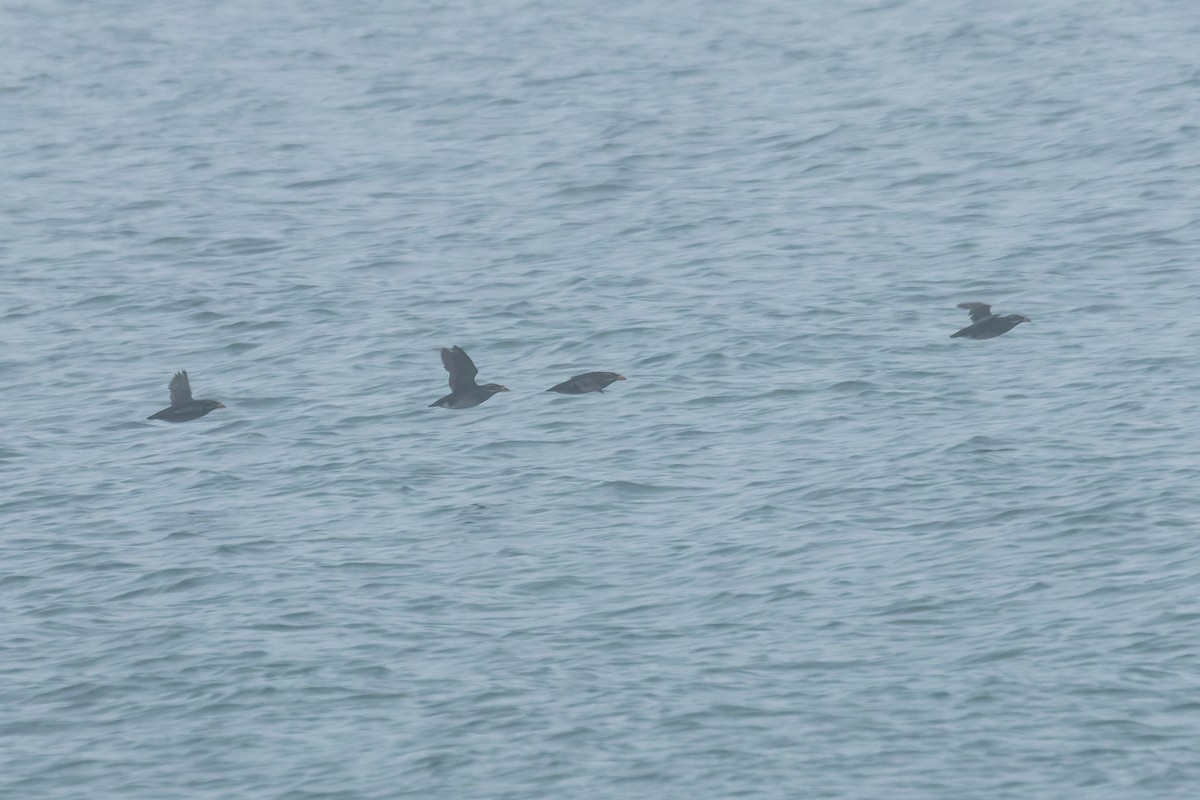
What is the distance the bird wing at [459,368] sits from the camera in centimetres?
2266

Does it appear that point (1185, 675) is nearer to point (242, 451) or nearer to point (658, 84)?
point (242, 451)

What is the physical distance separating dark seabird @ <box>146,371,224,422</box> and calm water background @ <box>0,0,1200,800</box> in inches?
23.9

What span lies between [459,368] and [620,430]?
77.5 inches

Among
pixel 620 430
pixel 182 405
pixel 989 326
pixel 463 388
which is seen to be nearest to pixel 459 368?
pixel 463 388

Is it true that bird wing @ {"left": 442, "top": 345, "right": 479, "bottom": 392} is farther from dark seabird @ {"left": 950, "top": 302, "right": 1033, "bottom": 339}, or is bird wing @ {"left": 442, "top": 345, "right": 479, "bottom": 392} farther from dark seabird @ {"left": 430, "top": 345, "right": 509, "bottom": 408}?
dark seabird @ {"left": 950, "top": 302, "right": 1033, "bottom": 339}

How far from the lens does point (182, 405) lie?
23047 millimetres

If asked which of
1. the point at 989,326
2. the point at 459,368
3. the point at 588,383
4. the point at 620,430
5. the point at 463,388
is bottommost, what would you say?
the point at 620,430

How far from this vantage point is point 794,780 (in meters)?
15.4

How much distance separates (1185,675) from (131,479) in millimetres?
11406

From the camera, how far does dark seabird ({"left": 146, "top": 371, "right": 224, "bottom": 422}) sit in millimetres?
23016

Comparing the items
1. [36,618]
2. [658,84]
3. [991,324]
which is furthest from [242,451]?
[658,84]

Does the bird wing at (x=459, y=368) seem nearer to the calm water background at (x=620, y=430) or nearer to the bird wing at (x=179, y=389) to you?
the calm water background at (x=620, y=430)

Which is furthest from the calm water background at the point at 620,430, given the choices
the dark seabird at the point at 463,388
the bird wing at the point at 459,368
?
the bird wing at the point at 459,368

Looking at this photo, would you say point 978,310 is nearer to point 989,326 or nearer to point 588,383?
point 989,326
